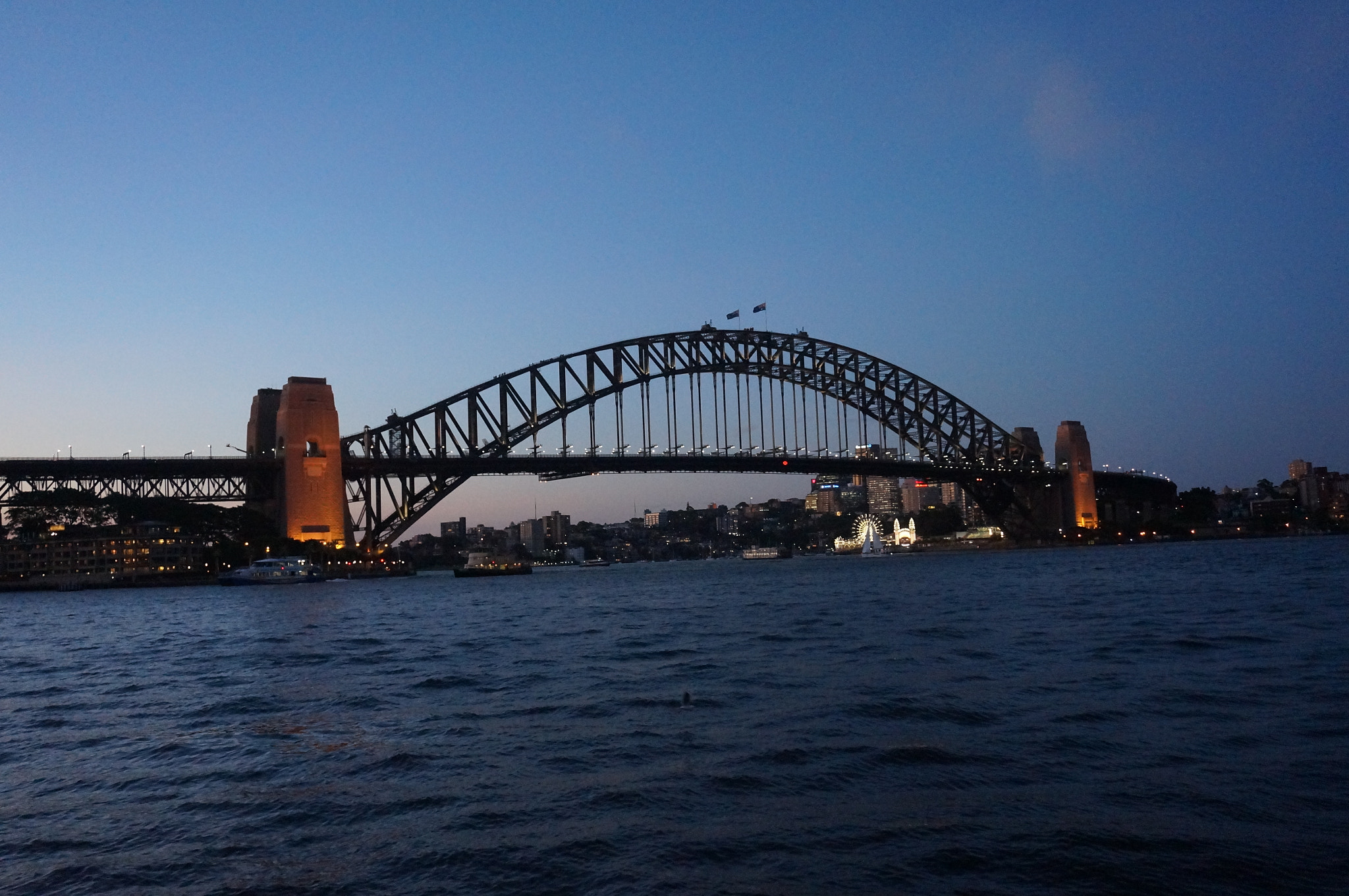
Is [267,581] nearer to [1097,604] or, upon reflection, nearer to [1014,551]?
[1097,604]

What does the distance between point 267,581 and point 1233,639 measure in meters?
63.1

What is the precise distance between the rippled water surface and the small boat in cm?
4795

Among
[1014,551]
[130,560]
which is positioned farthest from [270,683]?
[1014,551]

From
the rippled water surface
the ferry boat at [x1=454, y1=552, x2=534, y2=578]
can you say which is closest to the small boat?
the ferry boat at [x1=454, y1=552, x2=534, y2=578]

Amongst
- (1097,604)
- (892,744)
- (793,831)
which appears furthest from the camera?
(1097,604)

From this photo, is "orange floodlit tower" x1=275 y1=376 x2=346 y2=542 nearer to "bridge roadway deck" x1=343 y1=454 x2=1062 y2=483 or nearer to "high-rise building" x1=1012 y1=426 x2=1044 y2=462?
"bridge roadway deck" x1=343 y1=454 x2=1062 y2=483

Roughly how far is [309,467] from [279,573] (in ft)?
26.5

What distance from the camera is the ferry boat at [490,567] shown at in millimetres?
96688

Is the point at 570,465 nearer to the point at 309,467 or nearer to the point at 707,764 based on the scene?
the point at 309,467

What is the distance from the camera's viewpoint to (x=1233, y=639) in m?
20.7

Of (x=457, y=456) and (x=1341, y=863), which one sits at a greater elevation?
(x=457, y=456)

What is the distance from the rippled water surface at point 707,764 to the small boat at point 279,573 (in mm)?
47955

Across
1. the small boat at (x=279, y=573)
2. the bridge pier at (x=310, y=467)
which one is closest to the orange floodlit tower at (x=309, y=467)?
the bridge pier at (x=310, y=467)

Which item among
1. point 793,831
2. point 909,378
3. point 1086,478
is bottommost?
point 793,831
